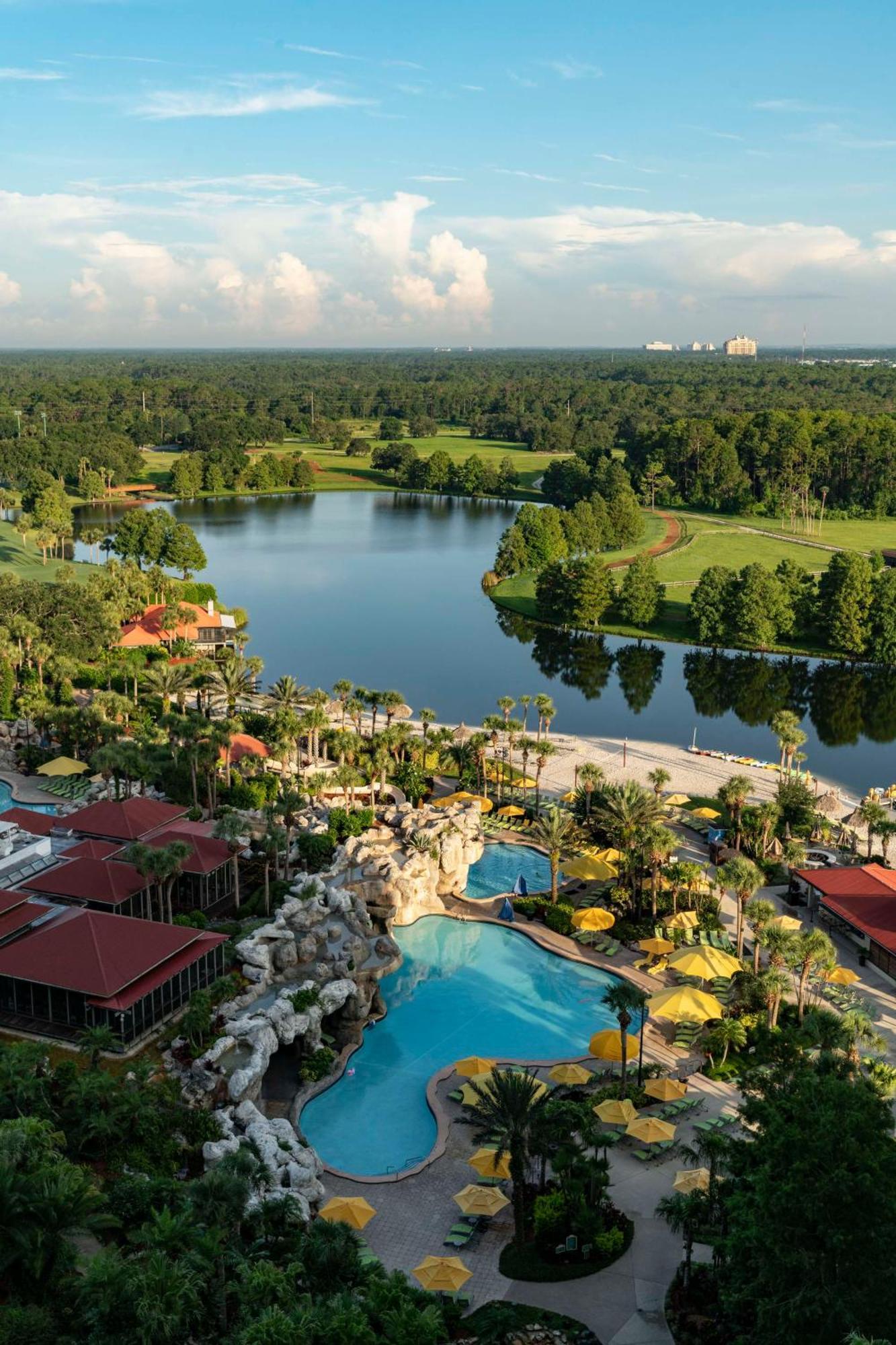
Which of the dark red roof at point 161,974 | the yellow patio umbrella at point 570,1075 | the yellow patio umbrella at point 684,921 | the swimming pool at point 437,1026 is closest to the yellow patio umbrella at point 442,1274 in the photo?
the swimming pool at point 437,1026

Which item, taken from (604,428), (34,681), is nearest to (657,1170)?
(34,681)

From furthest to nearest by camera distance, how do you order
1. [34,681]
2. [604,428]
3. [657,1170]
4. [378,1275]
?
[604,428] < [34,681] < [657,1170] < [378,1275]

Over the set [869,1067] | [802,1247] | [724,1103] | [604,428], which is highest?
[604,428]

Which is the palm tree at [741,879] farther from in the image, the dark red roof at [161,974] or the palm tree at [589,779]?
the dark red roof at [161,974]

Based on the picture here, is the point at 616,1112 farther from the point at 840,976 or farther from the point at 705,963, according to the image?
the point at 840,976

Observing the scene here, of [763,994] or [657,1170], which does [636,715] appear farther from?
[657,1170]

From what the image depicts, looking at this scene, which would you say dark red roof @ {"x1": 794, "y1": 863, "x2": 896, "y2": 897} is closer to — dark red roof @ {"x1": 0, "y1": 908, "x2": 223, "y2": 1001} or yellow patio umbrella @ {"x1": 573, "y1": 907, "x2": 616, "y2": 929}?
yellow patio umbrella @ {"x1": 573, "y1": 907, "x2": 616, "y2": 929}

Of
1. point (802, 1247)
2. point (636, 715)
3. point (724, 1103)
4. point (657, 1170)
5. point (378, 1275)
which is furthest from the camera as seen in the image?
point (636, 715)
